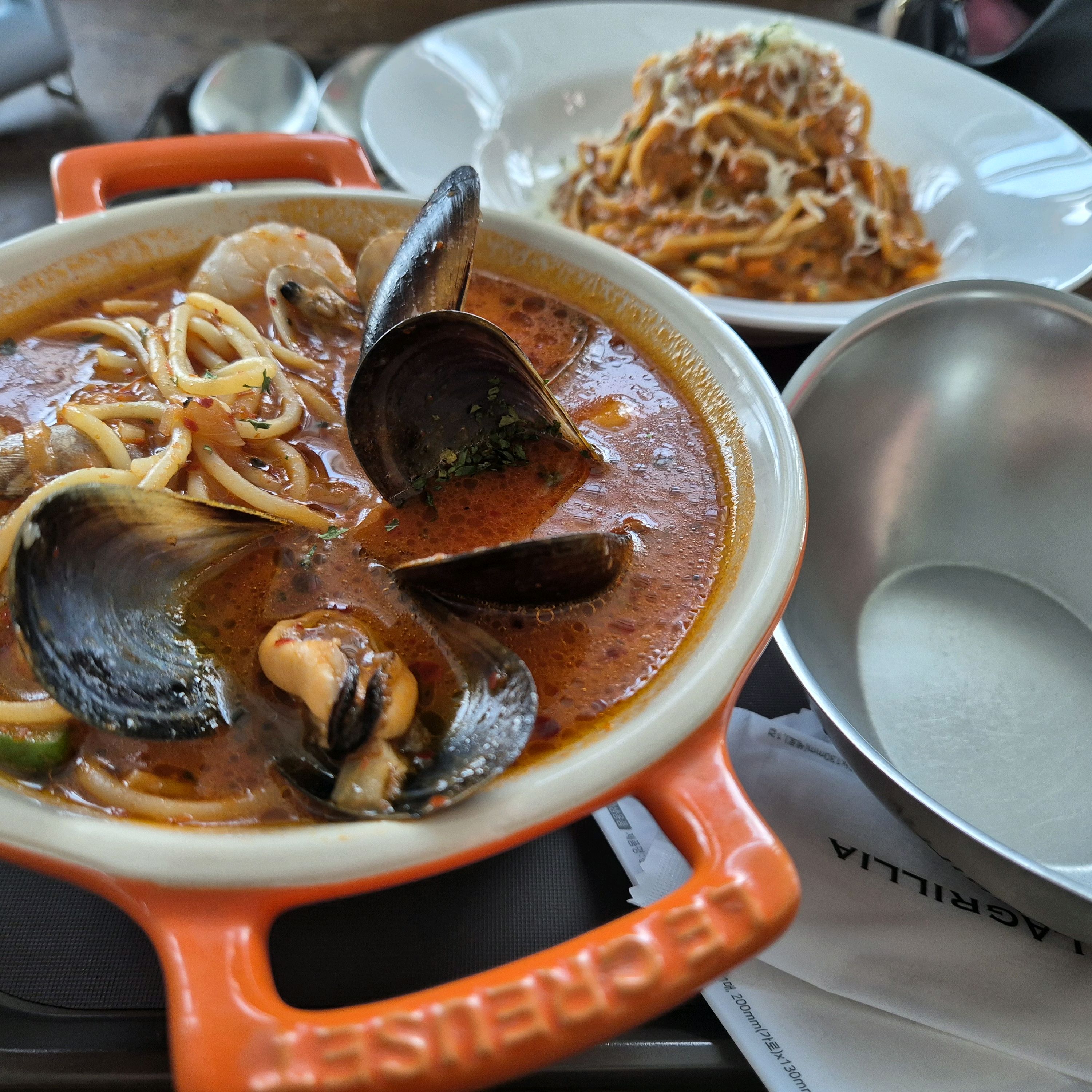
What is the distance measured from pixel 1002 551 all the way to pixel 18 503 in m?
2.27

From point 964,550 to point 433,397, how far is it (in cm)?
152

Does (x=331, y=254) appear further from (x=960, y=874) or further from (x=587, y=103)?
(x=587, y=103)

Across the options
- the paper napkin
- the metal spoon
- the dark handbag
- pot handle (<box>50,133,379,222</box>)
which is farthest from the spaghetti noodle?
the paper napkin

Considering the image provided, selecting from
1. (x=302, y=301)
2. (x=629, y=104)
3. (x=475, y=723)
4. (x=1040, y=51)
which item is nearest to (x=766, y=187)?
(x=629, y=104)

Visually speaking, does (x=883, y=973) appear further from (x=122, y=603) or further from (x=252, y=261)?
(x=252, y=261)

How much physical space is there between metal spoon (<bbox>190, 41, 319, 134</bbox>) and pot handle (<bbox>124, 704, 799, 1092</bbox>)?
3088 mm

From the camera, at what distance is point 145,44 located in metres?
Result: 4.04

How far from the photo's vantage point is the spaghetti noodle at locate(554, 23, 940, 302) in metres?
3.15

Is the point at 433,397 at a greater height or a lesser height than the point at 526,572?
greater

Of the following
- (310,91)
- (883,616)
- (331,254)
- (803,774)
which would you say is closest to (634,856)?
(803,774)

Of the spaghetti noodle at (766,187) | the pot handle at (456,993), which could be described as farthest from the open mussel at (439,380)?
the spaghetti noodle at (766,187)

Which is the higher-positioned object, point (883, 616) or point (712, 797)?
point (712, 797)

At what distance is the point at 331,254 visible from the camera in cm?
196

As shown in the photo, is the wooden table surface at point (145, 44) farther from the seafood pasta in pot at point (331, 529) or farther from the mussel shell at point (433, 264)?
the mussel shell at point (433, 264)
